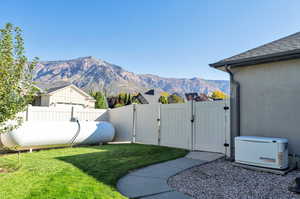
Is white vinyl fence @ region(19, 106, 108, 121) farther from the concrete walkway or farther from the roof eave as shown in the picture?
the roof eave

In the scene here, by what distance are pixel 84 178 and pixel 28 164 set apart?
1850 mm

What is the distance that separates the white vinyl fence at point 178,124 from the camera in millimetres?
5909

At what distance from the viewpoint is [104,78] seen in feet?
390

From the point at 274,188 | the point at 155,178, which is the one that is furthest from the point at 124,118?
the point at 274,188

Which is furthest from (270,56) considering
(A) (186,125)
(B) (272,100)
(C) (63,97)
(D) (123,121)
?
(C) (63,97)

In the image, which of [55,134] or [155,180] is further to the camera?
[55,134]

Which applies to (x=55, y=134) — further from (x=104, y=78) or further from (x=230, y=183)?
(x=104, y=78)

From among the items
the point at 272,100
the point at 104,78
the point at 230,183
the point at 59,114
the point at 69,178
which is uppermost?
the point at 104,78

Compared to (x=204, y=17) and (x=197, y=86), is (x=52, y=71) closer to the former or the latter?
(x=197, y=86)

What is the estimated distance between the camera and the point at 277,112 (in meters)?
4.70

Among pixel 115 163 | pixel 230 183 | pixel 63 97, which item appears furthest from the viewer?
pixel 63 97

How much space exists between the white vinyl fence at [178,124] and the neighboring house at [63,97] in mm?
8953

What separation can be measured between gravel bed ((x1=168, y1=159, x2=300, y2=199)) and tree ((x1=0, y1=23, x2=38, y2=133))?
356 cm

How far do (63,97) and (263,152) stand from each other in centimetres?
1682
